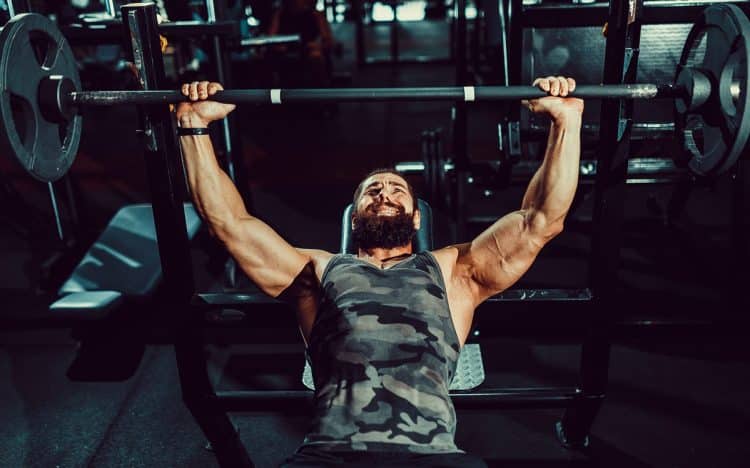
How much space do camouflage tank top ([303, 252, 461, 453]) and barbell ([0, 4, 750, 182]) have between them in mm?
445

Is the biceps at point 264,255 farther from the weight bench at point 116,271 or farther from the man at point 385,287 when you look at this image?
the weight bench at point 116,271

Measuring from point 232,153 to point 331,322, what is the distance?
66.8 inches

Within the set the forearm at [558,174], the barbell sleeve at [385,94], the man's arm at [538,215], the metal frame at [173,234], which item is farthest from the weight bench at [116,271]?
the forearm at [558,174]

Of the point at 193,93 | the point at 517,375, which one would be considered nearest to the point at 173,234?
the point at 193,93

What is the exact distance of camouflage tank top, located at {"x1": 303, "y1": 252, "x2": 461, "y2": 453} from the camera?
135 cm

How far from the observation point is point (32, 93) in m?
1.56

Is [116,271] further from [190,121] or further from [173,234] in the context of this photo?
[190,121]

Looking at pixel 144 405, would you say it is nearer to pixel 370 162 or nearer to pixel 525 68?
pixel 525 68

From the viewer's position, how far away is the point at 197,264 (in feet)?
11.1

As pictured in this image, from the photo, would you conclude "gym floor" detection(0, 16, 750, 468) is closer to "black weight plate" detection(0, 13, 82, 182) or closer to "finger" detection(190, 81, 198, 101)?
"black weight plate" detection(0, 13, 82, 182)

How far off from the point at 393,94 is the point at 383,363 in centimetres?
62

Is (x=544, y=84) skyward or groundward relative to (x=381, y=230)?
skyward

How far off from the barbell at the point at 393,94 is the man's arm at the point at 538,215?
78 millimetres

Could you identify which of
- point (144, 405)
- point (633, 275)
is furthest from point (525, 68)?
point (144, 405)
